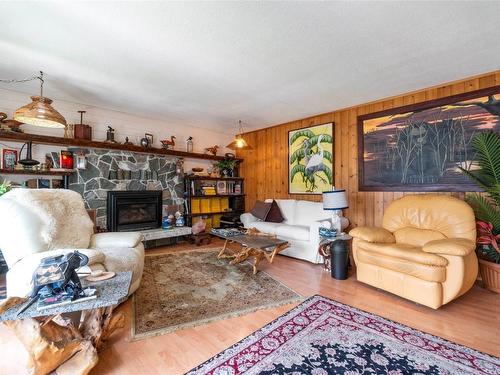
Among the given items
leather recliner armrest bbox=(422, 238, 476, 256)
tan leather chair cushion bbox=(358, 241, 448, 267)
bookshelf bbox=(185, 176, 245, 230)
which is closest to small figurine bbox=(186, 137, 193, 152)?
bookshelf bbox=(185, 176, 245, 230)

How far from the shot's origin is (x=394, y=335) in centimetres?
180

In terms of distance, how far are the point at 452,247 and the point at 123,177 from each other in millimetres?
4664

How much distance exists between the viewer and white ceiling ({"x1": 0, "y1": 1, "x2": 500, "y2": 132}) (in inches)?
71.3

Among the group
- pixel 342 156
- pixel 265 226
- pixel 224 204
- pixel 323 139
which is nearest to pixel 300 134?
pixel 323 139

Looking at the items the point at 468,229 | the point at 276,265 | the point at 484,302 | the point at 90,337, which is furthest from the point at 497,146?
the point at 90,337

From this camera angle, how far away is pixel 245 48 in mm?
2281

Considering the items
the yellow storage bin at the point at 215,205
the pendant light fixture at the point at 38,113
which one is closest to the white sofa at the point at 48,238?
the pendant light fixture at the point at 38,113

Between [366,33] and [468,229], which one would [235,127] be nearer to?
[366,33]

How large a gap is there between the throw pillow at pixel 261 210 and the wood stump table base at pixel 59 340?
320 centimetres

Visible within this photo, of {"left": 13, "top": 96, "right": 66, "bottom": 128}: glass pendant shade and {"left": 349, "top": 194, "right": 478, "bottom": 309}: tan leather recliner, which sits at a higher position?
{"left": 13, "top": 96, "right": 66, "bottom": 128}: glass pendant shade

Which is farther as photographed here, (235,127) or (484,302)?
(235,127)

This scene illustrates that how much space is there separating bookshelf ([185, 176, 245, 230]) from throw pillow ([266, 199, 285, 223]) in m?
1.24

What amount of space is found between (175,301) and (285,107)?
327cm

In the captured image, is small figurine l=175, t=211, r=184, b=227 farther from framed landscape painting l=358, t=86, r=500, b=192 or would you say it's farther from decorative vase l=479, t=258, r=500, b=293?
decorative vase l=479, t=258, r=500, b=293
